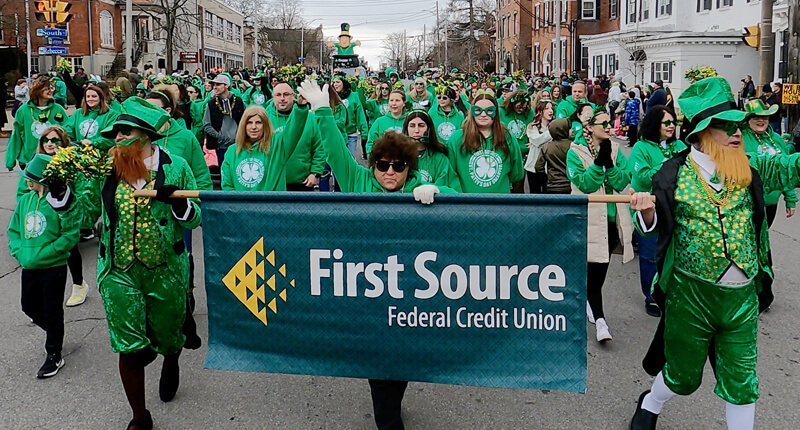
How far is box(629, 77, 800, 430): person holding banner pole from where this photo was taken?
11.5 ft

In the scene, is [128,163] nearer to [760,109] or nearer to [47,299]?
[47,299]

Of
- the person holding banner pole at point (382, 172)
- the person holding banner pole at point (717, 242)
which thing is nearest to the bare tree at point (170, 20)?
the person holding banner pole at point (382, 172)

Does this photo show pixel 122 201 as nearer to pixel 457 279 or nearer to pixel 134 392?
pixel 134 392

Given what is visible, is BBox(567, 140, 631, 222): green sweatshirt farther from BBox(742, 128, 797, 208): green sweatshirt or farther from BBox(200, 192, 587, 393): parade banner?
BBox(200, 192, 587, 393): parade banner

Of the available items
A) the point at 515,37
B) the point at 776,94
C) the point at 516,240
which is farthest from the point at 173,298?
the point at 515,37

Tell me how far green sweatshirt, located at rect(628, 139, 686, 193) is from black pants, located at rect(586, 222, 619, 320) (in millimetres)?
531

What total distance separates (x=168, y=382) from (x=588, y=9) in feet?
171

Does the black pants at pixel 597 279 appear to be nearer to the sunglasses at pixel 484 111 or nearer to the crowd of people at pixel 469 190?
the crowd of people at pixel 469 190

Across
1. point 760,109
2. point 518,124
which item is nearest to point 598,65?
point 518,124

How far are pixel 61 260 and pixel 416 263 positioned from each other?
9.29 ft

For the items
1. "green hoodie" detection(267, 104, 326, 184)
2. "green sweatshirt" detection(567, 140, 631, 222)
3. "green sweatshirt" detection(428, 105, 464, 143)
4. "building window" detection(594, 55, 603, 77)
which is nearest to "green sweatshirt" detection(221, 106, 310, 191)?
"green hoodie" detection(267, 104, 326, 184)

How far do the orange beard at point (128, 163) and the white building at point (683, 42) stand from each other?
27207 millimetres

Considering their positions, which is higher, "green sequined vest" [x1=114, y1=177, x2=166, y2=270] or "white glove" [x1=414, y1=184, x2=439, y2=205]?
"white glove" [x1=414, y1=184, x2=439, y2=205]

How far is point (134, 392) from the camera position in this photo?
399 centimetres
